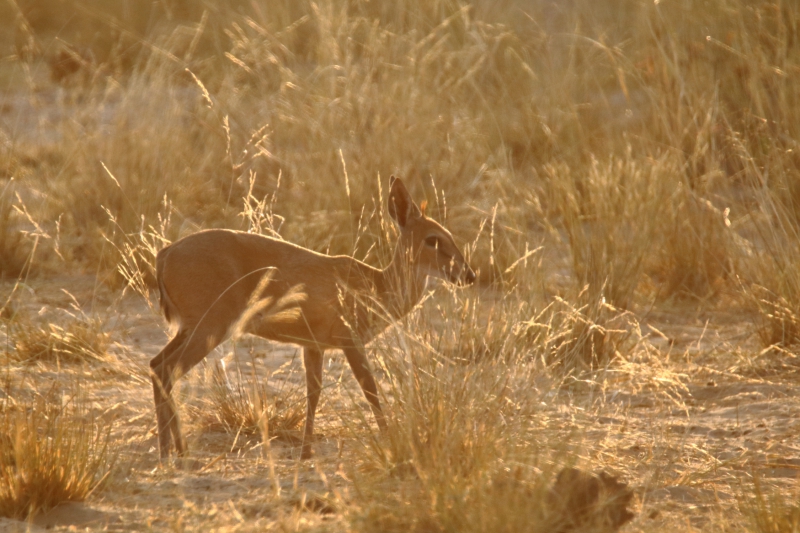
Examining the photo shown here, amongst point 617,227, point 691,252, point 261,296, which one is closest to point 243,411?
point 261,296

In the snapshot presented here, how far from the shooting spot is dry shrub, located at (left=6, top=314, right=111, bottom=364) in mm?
5992

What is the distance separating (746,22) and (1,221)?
21.7 feet

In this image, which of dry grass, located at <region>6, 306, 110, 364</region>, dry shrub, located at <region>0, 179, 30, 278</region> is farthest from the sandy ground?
dry shrub, located at <region>0, 179, 30, 278</region>

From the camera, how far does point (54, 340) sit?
6.11 metres

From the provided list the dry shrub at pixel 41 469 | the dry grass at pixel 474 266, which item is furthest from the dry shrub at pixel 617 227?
the dry shrub at pixel 41 469

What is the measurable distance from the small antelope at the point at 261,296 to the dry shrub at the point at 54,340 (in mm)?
1117

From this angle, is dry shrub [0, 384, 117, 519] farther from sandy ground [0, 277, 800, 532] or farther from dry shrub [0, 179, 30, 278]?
dry shrub [0, 179, 30, 278]

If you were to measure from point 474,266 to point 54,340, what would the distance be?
3.27m

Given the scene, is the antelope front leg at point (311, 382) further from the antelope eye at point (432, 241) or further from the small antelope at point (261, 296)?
the antelope eye at point (432, 241)

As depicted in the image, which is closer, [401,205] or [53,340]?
[401,205]

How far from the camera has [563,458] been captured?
384cm

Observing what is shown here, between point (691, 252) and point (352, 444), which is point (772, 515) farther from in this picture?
point (691, 252)

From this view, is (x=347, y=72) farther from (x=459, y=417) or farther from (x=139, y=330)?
(x=459, y=417)

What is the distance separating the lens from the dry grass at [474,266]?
Result: 12.8 ft
